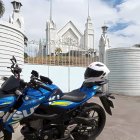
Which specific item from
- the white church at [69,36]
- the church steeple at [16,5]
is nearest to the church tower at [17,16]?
the church steeple at [16,5]

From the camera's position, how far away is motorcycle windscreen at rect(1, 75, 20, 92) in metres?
3.79

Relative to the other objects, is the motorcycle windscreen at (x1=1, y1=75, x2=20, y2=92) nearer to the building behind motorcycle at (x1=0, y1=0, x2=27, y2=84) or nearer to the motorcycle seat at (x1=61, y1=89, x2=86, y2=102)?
the motorcycle seat at (x1=61, y1=89, x2=86, y2=102)

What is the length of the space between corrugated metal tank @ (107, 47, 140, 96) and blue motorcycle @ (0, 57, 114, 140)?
9794 mm

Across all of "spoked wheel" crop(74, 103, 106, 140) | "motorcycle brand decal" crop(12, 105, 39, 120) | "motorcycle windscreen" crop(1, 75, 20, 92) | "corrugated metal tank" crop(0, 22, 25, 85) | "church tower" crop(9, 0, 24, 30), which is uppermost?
"church tower" crop(9, 0, 24, 30)

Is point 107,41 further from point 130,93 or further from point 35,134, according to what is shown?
point 35,134

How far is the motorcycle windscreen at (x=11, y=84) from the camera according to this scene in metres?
3.79

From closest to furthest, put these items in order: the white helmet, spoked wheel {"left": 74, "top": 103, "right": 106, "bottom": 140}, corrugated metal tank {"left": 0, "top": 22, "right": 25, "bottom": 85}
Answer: spoked wheel {"left": 74, "top": 103, "right": 106, "bottom": 140} < the white helmet < corrugated metal tank {"left": 0, "top": 22, "right": 25, "bottom": 85}

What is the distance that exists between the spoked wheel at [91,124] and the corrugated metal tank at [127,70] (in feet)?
31.7

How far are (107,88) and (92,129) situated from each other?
1044 centimetres

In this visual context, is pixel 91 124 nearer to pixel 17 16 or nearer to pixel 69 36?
pixel 17 16

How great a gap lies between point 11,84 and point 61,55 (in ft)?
28.7

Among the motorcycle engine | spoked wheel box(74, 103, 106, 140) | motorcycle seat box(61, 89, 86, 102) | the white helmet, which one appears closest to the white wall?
the white helmet

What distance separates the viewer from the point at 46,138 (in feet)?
13.8

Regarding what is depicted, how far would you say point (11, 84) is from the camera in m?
3.82
